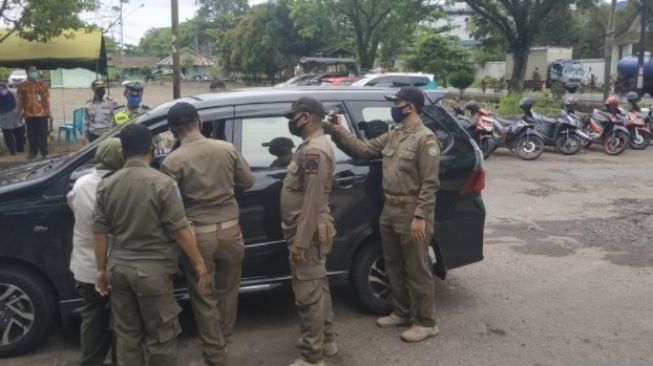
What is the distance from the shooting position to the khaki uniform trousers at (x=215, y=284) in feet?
12.2

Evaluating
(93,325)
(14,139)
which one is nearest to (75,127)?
(14,139)

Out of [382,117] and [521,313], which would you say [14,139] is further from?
[521,313]

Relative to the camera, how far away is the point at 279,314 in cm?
500

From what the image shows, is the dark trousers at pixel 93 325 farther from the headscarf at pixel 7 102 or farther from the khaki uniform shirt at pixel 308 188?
the headscarf at pixel 7 102

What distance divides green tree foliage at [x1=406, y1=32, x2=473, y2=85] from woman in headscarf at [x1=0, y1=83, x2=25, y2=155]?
28.1 metres

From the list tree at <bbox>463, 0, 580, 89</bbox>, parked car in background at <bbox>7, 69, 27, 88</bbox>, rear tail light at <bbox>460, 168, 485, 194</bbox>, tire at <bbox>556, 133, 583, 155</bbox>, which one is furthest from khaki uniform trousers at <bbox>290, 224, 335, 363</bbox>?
parked car in background at <bbox>7, 69, 27, 88</bbox>

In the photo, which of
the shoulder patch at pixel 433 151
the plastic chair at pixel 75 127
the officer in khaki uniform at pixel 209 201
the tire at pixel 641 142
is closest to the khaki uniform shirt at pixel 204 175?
the officer in khaki uniform at pixel 209 201

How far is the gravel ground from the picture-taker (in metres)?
4.26

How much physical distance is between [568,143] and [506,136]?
1.38m

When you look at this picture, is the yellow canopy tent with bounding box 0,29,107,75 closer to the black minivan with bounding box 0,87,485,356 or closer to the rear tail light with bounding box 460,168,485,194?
the black minivan with bounding box 0,87,485,356

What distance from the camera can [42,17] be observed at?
1241 centimetres

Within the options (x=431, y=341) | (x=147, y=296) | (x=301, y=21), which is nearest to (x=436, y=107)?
(x=431, y=341)

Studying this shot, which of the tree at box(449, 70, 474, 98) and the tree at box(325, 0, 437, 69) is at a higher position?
the tree at box(325, 0, 437, 69)

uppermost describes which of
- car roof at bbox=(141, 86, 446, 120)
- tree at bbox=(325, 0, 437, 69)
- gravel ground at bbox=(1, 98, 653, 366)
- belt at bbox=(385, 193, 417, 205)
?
tree at bbox=(325, 0, 437, 69)
